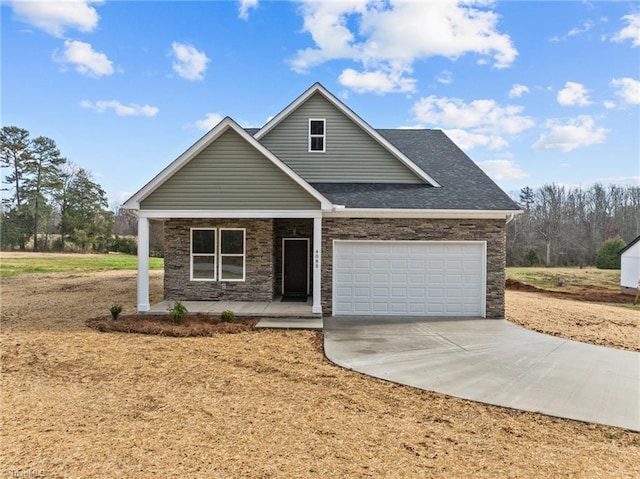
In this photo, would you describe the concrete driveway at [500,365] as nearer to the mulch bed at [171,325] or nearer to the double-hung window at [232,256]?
the mulch bed at [171,325]

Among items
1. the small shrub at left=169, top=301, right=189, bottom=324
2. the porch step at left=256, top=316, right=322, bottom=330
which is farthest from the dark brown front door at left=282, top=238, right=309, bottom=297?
the small shrub at left=169, top=301, right=189, bottom=324

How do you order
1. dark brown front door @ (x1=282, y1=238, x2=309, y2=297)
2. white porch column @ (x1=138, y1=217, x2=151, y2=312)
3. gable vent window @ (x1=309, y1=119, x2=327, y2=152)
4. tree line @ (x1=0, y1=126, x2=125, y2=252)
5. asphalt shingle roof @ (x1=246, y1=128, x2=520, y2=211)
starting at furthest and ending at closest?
tree line @ (x1=0, y1=126, x2=125, y2=252) → dark brown front door @ (x1=282, y1=238, x2=309, y2=297) → gable vent window @ (x1=309, y1=119, x2=327, y2=152) → asphalt shingle roof @ (x1=246, y1=128, x2=520, y2=211) → white porch column @ (x1=138, y1=217, x2=151, y2=312)

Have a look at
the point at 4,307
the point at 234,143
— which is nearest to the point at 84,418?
the point at 234,143

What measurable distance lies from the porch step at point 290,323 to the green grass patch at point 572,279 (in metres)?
17.9

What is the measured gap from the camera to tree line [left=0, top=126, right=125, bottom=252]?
132 ft

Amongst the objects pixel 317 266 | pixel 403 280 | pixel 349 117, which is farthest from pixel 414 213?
pixel 349 117

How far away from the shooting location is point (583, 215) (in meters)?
45.0

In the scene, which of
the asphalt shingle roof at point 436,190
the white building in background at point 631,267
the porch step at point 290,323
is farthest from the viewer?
the white building in background at point 631,267

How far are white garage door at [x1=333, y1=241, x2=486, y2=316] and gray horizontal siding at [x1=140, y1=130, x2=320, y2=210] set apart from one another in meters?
2.12

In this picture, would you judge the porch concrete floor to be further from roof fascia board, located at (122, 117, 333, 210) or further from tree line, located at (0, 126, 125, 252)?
tree line, located at (0, 126, 125, 252)

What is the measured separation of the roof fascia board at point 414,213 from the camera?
11.4 meters

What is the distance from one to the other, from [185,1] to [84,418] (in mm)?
11709

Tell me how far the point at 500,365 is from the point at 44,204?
1820 inches

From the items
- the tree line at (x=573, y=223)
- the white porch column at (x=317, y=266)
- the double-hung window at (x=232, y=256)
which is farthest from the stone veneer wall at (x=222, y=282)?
the tree line at (x=573, y=223)
